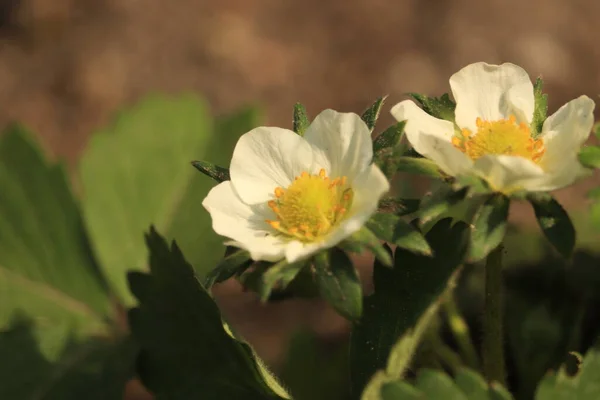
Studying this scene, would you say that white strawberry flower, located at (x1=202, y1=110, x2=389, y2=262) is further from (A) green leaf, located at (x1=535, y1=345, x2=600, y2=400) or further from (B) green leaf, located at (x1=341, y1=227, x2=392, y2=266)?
(A) green leaf, located at (x1=535, y1=345, x2=600, y2=400)

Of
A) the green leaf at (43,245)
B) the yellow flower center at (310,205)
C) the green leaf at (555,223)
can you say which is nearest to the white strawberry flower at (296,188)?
the yellow flower center at (310,205)

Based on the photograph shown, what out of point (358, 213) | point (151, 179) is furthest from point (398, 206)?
point (151, 179)

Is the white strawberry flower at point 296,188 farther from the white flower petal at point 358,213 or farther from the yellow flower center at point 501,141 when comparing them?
the yellow flower center at point 501,141

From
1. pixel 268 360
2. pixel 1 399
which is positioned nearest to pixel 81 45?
pixel 268 360

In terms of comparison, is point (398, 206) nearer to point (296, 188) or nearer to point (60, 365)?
point (296, 188)

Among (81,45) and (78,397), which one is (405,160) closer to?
(78,397)

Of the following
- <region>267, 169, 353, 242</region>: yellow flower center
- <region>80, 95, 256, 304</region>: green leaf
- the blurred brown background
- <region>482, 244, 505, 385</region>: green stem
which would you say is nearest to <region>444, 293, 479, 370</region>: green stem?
<region>482, 244, 505, 385</region>: green stem
